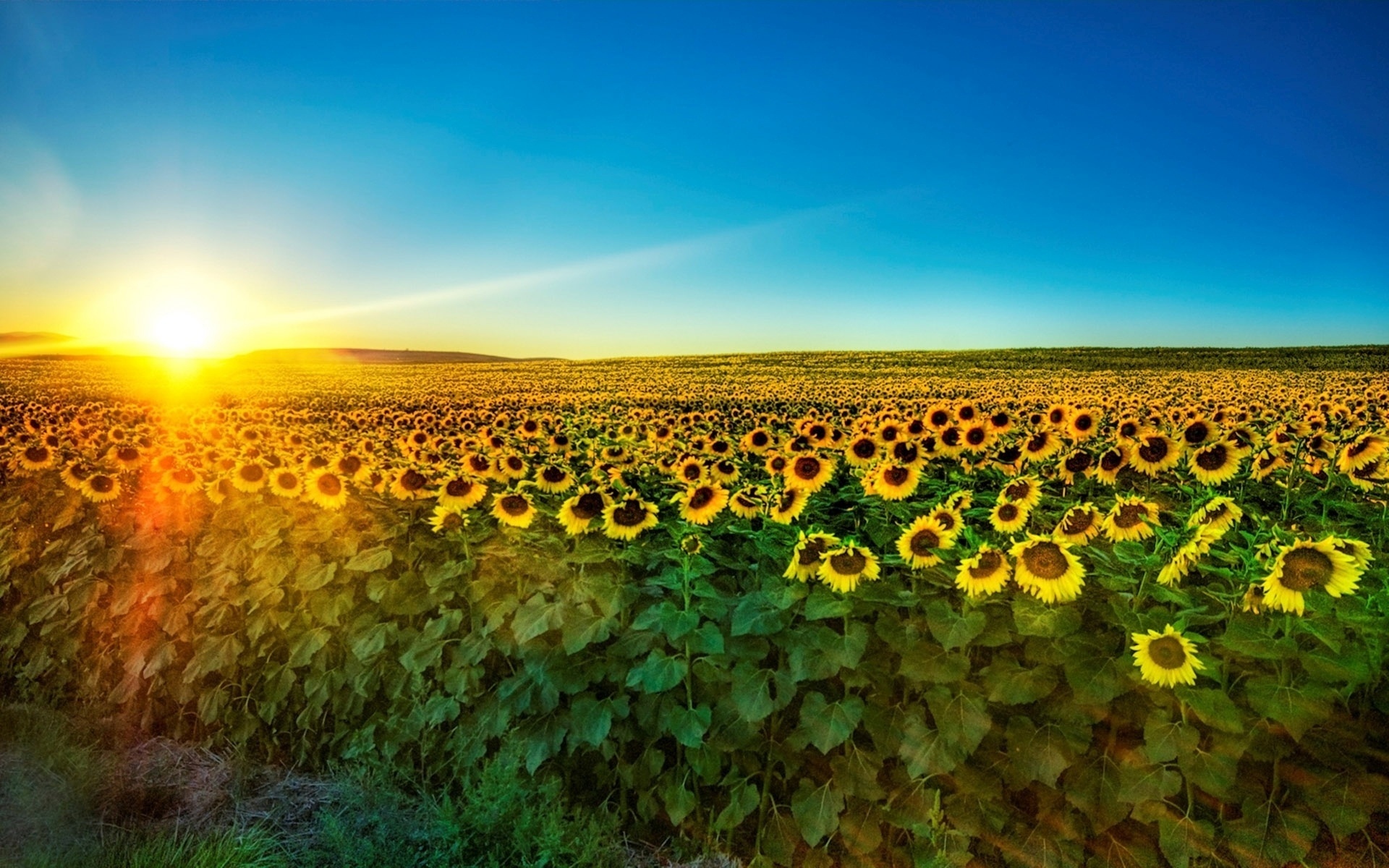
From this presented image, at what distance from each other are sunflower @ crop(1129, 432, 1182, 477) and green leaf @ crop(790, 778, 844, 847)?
2087 mm

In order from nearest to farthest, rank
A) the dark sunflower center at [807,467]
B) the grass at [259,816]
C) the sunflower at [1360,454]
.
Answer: the grass at [259,816] → the sunflower at [1360,454] → the dark sunflower center at [807,467]

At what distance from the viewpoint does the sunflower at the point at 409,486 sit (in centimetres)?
412

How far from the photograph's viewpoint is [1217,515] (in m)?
3.07

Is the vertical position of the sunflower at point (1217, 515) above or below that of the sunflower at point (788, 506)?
above

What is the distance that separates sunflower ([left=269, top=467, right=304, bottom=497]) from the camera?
14.9 feet

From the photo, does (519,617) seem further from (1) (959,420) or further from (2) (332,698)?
(1) (959,420)

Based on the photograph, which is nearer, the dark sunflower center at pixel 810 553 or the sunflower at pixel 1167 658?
the sunflower at pixel 1167 658

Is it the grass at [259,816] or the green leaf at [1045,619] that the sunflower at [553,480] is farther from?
the green leaf at [1045,619]

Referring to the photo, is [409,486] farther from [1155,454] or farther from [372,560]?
[1155,454]

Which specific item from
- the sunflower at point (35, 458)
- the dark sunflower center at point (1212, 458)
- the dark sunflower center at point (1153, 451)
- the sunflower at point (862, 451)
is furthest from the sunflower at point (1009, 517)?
the sunflower at point (35, 458)

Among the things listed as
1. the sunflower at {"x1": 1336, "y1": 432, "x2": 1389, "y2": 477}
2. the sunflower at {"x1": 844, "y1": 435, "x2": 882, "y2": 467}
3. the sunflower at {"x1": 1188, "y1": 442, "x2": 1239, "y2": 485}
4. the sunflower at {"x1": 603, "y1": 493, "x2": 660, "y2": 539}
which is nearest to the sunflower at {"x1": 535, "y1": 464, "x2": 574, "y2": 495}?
the sunflower at {"x1": 603, "y1": 493, "x2": 660, "y2": 539}

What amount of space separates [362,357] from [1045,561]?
→ 8478 centimetres

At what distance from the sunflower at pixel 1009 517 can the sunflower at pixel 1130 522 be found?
0.29 meters

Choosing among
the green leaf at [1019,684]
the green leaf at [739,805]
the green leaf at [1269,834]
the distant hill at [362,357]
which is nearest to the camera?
the green leaf at [1269,834]
